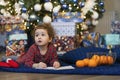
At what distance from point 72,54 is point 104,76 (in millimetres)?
Answer: 661

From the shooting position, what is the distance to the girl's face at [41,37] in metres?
2.35

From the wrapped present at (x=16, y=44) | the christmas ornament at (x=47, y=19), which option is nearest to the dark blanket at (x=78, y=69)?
the wrapped present at (x=16, y=44)

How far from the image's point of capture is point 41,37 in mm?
2363

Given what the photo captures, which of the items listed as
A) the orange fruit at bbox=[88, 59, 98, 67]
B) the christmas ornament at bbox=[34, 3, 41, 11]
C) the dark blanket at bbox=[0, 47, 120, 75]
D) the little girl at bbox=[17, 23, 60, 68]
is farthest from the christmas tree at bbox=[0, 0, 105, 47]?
the orange fruit at bbox=[88, 59, 98, 67]

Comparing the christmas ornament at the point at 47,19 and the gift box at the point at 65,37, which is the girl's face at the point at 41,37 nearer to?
the gift box at the point at 65,37

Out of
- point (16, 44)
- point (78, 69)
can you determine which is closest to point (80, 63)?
point (78, 69)

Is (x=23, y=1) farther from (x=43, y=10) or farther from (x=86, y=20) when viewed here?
(x=86, y=20)

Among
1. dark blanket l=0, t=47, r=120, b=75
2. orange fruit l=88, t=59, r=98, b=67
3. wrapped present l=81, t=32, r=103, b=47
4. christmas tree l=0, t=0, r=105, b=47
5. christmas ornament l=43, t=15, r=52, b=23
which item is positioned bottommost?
dark blanket l=0, t=47, r=120, b=75

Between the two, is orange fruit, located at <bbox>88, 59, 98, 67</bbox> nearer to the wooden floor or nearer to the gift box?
the wooden floor

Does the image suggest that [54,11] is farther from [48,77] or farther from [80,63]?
[48,77]

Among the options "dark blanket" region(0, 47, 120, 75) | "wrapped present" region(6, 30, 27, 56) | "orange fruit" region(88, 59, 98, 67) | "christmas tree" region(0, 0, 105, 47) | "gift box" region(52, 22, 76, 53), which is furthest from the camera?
"christmas tree" region(0, 0, 105, 47)

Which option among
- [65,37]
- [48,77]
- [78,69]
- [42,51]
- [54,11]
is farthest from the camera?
[54,11]

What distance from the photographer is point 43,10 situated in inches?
156

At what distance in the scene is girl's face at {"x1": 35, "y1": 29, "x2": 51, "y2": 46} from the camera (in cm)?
235
